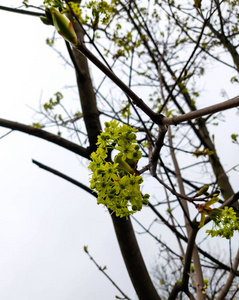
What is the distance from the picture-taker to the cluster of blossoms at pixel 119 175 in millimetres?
858

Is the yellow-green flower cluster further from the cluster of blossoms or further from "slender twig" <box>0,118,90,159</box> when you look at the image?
"slender twig" <box>0,118,90,159</box>

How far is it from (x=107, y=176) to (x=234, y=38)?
15.4ft

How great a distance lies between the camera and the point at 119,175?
902 millimetres

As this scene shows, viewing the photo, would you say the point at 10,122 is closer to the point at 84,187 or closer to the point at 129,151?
the point at 84,187

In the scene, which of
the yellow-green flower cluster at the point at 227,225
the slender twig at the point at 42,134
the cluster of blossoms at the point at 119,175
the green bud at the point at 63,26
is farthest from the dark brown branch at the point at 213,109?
the slender twig at the point at 42,134

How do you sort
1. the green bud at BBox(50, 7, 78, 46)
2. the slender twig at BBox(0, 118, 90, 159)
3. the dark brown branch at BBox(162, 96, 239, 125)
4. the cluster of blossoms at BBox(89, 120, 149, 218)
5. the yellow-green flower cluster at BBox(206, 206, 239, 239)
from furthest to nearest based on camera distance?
the slender twig at BBox(0, 118, 90, 159) < the yellow-green flower cluster at BBox(206, 206, 239, 239) < the cluster of blossoms at BBox(89, 120, 149, 218) < the green bud at BBox(50, 7, 78, 46) < the dark brown branch at BBox(162, 96, 239, 125)

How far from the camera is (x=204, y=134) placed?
4582mm

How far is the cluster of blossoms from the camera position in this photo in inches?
33.8

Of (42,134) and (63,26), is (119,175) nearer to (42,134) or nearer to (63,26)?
(63,26)

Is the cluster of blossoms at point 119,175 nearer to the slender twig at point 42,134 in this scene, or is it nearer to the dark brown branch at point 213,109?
the dark brown branch at point 213,109

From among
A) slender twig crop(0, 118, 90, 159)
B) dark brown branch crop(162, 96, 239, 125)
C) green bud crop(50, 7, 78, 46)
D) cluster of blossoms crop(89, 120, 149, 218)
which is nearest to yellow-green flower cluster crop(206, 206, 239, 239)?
cluster of blossoms crop(89, 120, 149, 218)

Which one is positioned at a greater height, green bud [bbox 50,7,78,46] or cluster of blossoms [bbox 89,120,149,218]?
green bud [bbox 50,7,78,46]

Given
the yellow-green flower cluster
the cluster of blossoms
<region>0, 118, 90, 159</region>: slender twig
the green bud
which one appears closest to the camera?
the green bud

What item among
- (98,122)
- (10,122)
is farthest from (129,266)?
(10,122)
